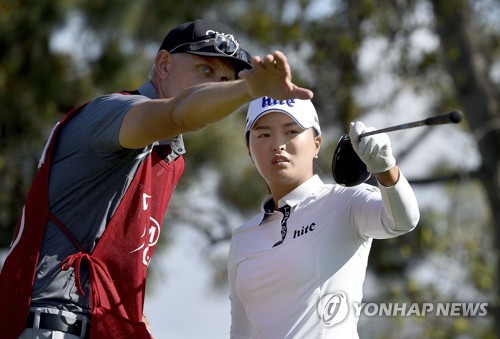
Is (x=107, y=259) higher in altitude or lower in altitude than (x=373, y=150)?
lower

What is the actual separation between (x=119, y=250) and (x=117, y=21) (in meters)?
9.21

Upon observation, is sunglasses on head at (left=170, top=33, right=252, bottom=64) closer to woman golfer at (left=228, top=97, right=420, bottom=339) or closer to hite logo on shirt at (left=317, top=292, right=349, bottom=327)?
woman golfer at (left=228, top=97, right=420, bottom=339)

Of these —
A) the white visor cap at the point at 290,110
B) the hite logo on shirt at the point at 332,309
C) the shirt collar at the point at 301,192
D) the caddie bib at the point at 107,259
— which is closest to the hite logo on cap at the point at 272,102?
the white visor cap at the point at 290,110

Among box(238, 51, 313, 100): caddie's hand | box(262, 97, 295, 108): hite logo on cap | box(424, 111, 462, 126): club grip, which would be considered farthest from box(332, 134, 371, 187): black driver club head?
box(238, 51, 313, 100): caddie's hand

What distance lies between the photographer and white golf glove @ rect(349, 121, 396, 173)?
4043 mm

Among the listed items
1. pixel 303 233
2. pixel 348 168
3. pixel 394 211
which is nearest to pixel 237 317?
pixel 303 233

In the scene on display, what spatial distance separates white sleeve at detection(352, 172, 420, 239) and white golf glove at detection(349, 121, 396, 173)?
0.33 feet

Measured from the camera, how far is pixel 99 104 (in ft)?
13.9

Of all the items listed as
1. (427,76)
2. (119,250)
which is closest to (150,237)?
(119,250)

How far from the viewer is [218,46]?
467 cm

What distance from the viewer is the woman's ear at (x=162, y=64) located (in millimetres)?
4715

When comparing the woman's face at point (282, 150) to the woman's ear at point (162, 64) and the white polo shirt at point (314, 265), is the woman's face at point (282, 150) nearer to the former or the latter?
the white polo shirt at point (314, 265)

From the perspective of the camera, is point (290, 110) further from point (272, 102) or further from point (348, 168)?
point (348, 168)

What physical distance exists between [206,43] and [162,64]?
0.20 m
